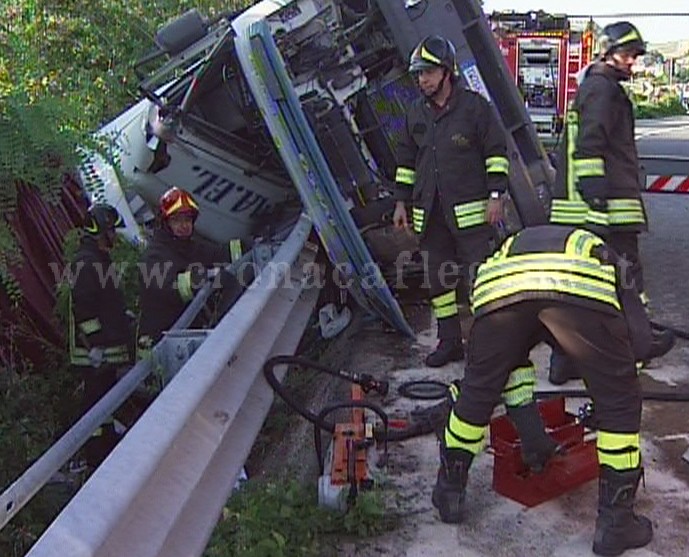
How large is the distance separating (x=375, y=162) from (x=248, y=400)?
127 inches

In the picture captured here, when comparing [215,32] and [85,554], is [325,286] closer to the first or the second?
[215,32]

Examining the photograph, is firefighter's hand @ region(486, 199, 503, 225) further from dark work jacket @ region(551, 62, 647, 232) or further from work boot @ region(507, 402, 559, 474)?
work boot @ region(507, 402, 559, 474)

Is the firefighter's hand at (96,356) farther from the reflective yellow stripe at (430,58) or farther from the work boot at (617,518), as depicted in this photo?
the work boot at (617,518)

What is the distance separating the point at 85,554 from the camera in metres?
1.49

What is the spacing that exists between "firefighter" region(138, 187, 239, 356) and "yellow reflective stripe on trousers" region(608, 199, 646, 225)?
2014mm

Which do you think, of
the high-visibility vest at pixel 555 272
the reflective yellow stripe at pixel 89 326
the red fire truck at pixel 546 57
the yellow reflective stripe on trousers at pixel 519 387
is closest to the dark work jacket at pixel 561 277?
the high-visibility vest at pixel 555 272

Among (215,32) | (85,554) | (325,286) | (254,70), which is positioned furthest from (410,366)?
(85,554)

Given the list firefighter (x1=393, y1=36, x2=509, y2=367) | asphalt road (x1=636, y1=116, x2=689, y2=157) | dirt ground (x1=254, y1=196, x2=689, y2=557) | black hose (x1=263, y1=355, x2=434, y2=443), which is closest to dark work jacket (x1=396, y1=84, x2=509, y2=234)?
firefighter (x1=393, y1=36, x2=509, y2=367)

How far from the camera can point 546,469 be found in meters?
3.35

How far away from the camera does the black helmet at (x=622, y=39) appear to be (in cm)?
457

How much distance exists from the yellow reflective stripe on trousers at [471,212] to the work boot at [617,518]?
2.20 metres

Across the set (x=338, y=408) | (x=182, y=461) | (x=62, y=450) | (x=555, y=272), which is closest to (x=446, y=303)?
(x=338, y=408)

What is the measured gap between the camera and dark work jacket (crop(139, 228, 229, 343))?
5000mm

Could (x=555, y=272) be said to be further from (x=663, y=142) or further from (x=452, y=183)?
(x=663, y=142)
